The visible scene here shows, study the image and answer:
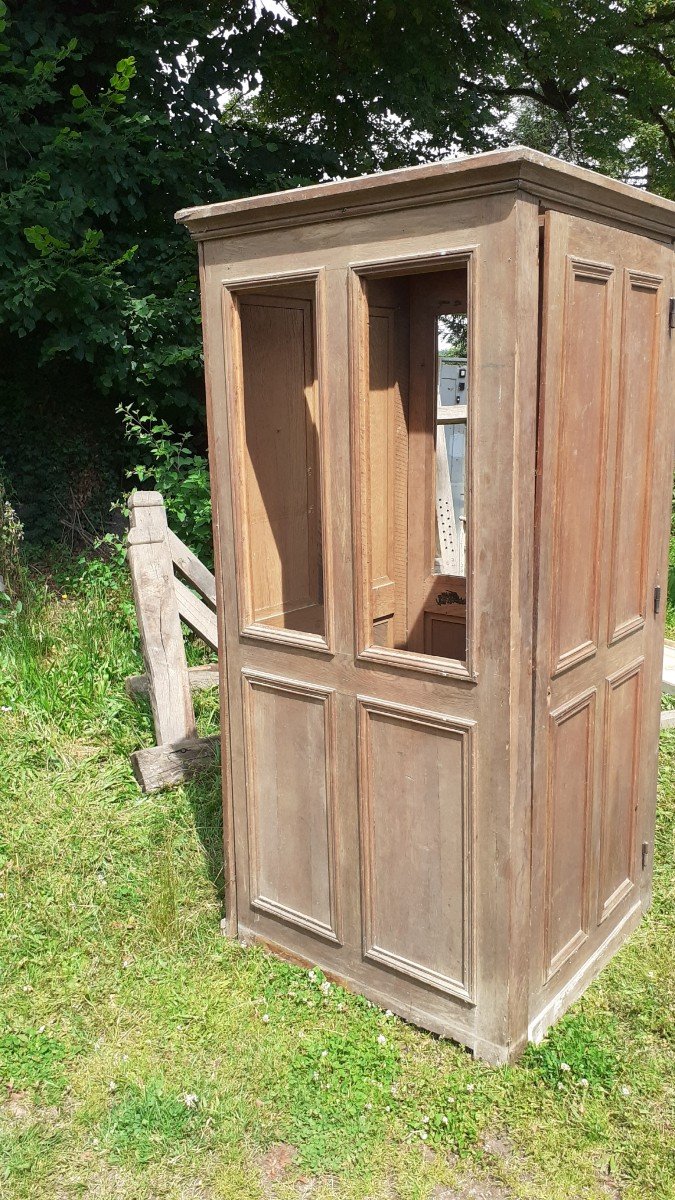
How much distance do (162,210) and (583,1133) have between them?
7.88 m

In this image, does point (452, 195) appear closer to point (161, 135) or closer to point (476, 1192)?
point (476, 1192)

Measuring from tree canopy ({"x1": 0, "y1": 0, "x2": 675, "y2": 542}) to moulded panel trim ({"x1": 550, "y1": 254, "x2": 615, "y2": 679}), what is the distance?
545 cm

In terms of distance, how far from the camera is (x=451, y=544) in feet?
18.4

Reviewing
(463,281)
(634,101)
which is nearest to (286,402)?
(463,281)

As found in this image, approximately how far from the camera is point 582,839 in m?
3.25

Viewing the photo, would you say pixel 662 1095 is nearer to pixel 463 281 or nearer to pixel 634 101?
pixel 463 281

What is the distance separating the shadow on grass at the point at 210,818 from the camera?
4137 mm

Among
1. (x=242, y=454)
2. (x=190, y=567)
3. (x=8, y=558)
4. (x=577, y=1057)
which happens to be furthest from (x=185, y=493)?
(x=577, y=1057)

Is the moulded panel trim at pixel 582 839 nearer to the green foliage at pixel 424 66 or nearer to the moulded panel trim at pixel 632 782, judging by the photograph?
the moulded panel trim at pixel 632 782

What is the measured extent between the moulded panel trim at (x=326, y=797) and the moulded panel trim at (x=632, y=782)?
0.98 metres

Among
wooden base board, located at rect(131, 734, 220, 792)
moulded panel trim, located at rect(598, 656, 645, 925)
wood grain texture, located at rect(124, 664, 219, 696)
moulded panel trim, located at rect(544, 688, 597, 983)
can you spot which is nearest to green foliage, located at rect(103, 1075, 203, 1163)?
moulded panel trim, located at rect(544, 688, 597, 983)

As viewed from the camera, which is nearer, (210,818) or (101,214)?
(210,818)

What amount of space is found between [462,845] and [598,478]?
1.28 metres

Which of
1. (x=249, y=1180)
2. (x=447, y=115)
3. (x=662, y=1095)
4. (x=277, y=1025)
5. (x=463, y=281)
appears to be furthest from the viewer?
(x=447, y=115)
